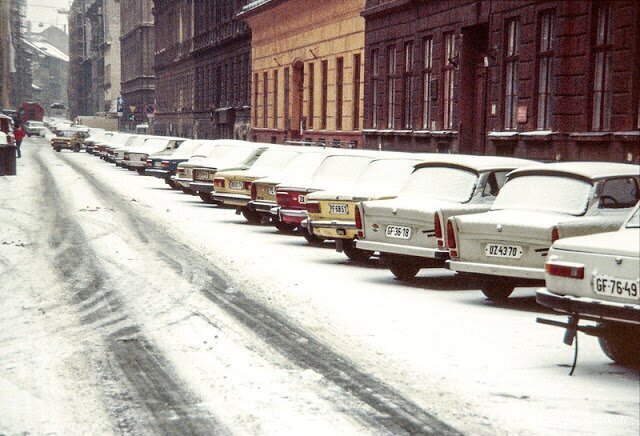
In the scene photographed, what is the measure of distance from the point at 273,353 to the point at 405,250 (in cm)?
485

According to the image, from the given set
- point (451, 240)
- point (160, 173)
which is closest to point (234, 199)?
point (451, 240)

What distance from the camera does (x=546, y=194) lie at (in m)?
12.9

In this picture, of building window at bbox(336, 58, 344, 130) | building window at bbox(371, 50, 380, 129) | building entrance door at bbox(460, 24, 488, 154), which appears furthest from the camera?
building window at bbox(336, 58, 344, 130)

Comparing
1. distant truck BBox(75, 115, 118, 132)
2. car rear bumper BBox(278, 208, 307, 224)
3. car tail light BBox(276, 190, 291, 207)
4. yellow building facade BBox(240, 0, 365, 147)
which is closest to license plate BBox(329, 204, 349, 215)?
car rear bumper BBox(278, 208, 307, 224)

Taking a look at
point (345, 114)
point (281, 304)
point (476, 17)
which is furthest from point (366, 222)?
point (345, 114)

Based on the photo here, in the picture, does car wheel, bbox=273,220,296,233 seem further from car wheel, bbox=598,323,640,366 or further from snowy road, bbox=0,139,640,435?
car wheel, bbox=598,323,640,366

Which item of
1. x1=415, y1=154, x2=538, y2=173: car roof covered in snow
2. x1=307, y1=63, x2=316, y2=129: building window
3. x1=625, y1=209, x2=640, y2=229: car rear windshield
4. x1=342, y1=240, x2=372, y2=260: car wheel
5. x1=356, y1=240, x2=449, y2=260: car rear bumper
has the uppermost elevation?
x1=307, y1=63, x2=316, y2=129: building window

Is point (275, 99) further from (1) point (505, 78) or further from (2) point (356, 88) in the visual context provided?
(1) point (505, 78)

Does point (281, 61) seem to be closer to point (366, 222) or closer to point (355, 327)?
point (366, 222)

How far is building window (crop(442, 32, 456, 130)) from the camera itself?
98.1 ft

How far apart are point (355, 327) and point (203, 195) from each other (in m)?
19.3

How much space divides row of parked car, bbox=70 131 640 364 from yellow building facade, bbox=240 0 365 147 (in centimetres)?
1776

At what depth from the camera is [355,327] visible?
11062 millimetres

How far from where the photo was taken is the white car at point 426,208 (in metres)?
14.0
